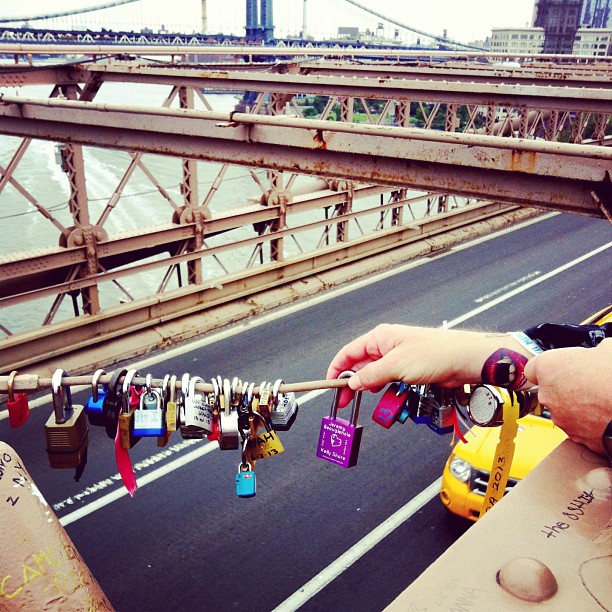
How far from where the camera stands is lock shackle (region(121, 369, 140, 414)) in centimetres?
245

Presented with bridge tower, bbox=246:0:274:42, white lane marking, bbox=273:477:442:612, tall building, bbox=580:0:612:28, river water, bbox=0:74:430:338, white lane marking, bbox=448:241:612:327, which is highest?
tall building, bbox=580:0:612:28

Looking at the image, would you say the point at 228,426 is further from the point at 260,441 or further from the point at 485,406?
the point at 485,406

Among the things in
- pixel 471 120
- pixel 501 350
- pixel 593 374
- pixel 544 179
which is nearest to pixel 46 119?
pixel 544 179

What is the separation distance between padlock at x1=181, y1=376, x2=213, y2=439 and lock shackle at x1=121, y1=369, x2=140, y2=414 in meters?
0.21

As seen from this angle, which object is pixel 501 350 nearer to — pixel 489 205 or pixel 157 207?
pixel 489 205

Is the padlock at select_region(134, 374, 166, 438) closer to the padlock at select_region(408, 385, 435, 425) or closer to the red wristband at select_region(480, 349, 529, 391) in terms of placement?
the padlock at select_region(408, 385, 435, 425)

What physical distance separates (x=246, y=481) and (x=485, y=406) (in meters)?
1.12

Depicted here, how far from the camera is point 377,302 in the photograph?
44.0 feet

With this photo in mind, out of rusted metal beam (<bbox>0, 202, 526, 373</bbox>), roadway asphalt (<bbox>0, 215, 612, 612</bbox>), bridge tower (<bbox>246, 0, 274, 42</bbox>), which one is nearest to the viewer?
roadway asphalt (<bbox>0, 215, 612, 612</bbox>)

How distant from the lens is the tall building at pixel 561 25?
382 feet

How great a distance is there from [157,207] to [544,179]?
116 ft

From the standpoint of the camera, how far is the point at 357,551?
21.1 feet

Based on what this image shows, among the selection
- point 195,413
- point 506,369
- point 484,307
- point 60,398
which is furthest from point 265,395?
point 484,307

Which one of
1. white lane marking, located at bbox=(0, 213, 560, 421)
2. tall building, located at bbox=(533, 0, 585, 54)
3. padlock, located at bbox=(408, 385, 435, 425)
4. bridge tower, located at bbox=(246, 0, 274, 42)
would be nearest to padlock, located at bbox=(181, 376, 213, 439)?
padlock, located at bbox=(408, 385, 435, 425)
